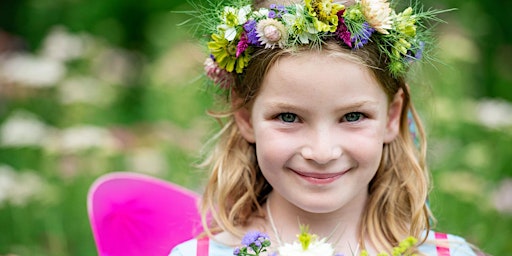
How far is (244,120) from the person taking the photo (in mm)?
2465

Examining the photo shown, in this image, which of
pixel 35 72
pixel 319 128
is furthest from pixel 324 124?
pixel 35 72

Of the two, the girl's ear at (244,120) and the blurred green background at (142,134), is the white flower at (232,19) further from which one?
the blurred green background at (142,134)

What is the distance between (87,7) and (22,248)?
8.07 feet

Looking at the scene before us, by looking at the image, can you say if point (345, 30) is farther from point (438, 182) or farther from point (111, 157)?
point (111, 157)

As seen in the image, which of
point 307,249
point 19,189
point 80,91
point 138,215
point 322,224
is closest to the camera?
point 307,249

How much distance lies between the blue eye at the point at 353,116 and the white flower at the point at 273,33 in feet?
0.68

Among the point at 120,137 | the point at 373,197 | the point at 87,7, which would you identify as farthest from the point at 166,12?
the point at 373,197

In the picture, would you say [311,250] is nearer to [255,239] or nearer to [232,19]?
[255,239]

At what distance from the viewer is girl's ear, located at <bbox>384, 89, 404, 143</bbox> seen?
2.41m

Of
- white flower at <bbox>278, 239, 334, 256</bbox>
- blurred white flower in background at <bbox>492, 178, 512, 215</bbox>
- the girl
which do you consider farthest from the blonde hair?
blurred white flower in background at <bbox>492, 178, 512, 215</bbox>

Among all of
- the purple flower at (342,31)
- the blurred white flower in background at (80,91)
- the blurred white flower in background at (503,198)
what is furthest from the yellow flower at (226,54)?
the blurred white flower in background at (80,91)

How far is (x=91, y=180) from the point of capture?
4211 millimetres

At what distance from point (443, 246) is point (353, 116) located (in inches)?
18.4

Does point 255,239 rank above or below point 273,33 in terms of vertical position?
below
